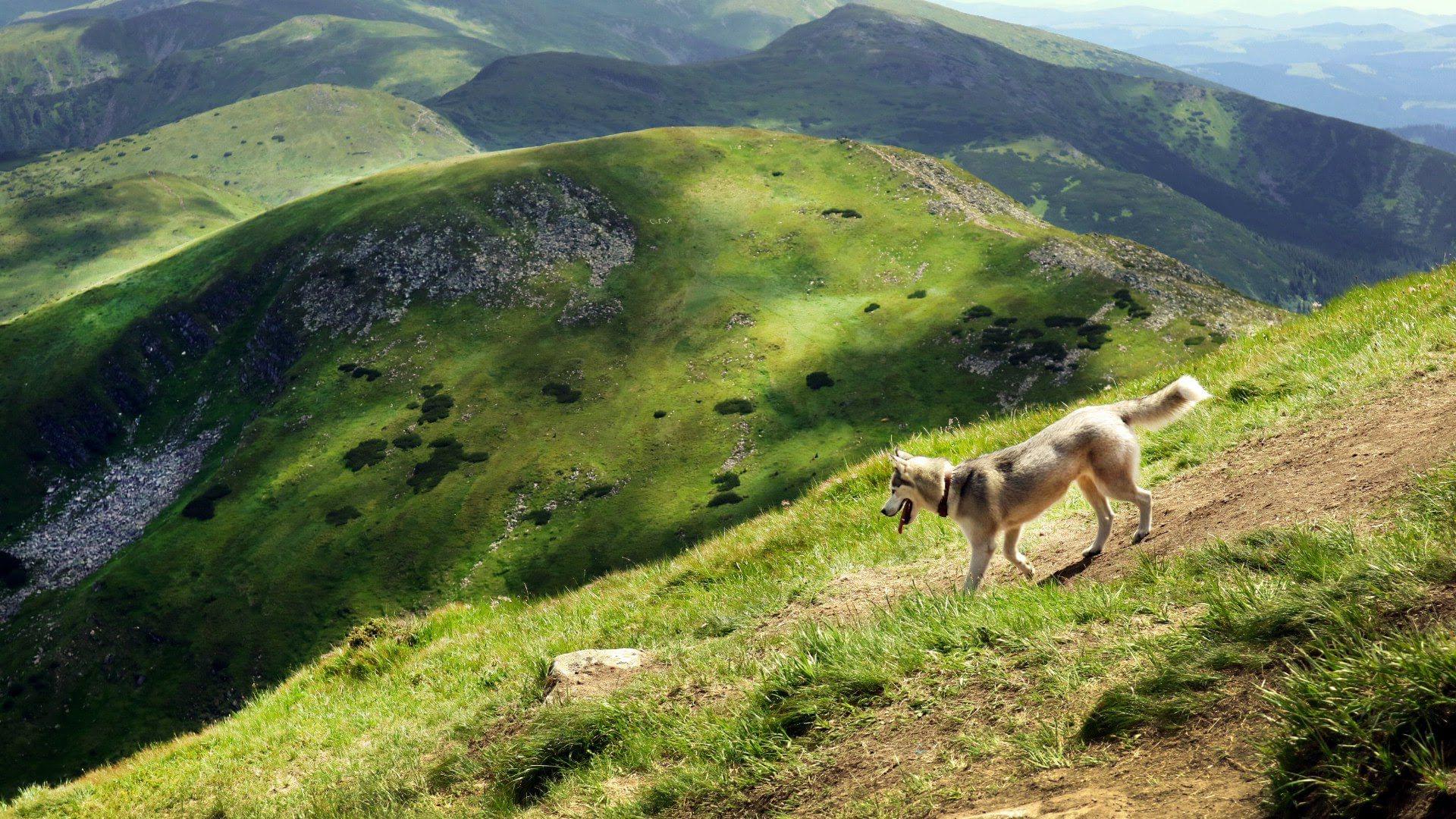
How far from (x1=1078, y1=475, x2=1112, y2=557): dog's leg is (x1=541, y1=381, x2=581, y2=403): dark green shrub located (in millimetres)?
129660

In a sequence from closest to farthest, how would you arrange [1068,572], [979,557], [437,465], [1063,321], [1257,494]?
1. [1257,494]
2. [1068,572]
3. [979,557]
4. [437,465]
5. [1063,321]

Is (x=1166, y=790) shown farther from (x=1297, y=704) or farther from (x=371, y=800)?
(x=371, y=800)

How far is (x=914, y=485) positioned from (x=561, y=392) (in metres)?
131

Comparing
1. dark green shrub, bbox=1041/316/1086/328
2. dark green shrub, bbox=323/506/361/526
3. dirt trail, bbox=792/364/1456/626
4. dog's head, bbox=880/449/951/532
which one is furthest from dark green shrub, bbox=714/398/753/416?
dog's head, bbox=880/449/951/532

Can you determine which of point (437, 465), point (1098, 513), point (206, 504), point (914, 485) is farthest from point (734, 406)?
point (1098, 513)

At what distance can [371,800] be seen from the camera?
11062 mm

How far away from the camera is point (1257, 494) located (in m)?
10.3

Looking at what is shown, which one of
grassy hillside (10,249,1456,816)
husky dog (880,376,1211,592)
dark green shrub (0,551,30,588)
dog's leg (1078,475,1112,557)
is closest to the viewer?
grassy hillside (10,249,1456,816)

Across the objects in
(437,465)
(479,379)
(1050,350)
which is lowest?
(437,465)

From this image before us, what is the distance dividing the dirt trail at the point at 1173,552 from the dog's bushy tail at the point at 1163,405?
124 cm

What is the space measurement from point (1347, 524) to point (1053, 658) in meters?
3.20

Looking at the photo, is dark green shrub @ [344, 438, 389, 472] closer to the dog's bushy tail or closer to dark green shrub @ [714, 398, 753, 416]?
dark green shrub @ [714, 398, 753, 416]

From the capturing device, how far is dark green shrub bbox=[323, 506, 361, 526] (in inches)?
4813

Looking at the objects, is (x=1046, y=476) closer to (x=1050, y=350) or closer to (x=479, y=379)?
(x=1050, y=350)
